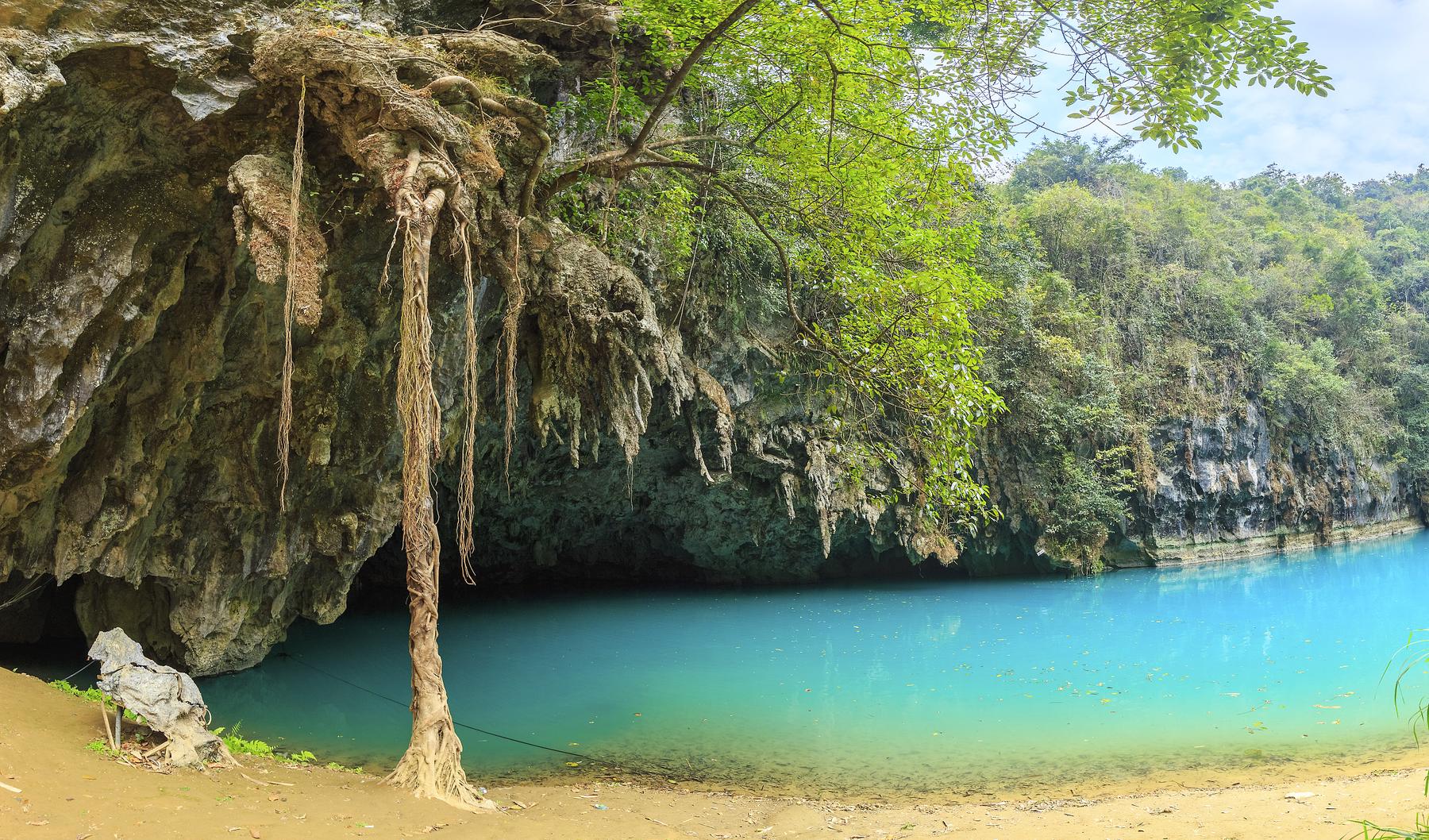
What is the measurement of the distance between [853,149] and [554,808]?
608 cm

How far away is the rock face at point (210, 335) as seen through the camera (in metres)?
5.02

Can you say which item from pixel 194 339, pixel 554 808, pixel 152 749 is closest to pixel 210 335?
pixel 194 339

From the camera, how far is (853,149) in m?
8.13

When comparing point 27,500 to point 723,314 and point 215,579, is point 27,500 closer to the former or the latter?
point 215,579

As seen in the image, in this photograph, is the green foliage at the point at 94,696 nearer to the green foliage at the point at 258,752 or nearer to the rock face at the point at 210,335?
A: the green foliage at the point at 258,752

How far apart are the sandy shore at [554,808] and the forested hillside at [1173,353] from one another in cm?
1011

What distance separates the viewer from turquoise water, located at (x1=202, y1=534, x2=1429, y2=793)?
666 cm

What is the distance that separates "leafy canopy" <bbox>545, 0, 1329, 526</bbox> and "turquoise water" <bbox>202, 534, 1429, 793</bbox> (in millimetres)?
2100

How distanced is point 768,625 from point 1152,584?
829 centimetres

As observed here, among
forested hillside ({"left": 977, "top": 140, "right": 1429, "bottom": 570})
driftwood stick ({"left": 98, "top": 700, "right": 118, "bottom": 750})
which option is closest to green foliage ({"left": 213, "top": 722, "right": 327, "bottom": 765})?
driftwood stick ({"left": 98, "top": 700, "right": 118, "bottom": 750})

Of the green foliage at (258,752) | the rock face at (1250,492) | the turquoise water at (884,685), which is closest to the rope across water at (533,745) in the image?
the turquoise water at (884,685)

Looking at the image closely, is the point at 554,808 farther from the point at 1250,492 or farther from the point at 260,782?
the point at 1250,492

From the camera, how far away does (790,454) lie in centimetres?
1388

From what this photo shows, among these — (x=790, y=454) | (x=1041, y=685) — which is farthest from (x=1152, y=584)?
(x=1041, y=685)
